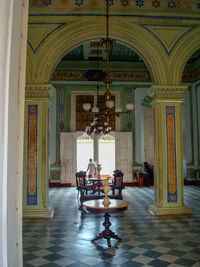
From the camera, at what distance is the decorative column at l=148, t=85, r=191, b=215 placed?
7.07 m

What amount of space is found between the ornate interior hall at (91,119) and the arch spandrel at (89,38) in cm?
3

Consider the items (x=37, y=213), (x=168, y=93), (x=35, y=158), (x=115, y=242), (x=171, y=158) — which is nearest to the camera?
(x=115, y=242)

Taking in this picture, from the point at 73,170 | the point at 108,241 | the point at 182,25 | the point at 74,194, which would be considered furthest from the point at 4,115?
the point at 73,170

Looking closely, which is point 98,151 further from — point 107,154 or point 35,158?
point 35,158

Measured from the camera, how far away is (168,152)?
715 centimetres

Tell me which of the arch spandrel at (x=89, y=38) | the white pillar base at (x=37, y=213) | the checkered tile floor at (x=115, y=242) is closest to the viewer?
the checkered tile floor at (x=115, y=242)

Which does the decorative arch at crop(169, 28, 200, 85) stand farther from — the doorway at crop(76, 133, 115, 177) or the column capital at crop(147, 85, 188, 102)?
the doorway at crop(76, 133, 115, 177)

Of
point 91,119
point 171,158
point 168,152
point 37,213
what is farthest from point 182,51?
point 91,119

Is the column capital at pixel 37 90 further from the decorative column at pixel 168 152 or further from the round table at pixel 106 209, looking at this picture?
the round table at pixel 106 209

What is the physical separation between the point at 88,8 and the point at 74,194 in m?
6.90

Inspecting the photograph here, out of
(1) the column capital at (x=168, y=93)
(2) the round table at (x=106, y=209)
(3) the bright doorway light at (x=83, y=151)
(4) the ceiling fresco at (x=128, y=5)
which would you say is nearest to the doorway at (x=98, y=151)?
(3) the bright doorway light at (x=83, y=151)

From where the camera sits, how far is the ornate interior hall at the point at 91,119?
1195 millimetres

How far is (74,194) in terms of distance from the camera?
422 inches

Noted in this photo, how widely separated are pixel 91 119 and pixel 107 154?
1.99m
